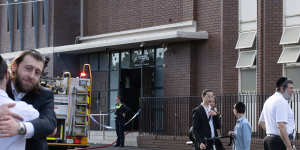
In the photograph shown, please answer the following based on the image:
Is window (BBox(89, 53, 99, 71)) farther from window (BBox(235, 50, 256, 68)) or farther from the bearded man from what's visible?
the bearded man

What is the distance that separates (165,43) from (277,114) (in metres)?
17.4

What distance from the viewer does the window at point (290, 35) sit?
69.8ft

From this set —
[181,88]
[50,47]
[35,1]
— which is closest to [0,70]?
[181,88]

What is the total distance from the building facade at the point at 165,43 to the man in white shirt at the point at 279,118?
1176 cm

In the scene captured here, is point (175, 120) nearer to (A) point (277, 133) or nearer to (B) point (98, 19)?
(B) point (98, 19)

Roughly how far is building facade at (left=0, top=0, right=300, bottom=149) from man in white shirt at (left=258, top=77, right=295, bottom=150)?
11.8 metres

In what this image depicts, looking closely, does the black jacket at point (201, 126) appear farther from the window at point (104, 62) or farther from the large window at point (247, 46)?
the window at point (104, 62)

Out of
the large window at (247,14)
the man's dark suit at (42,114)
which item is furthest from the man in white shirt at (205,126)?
the large window at (247,14)

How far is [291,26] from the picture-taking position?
2166cm

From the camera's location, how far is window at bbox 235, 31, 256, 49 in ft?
76.2

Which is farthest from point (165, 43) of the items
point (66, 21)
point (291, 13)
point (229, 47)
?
point (66, 21)

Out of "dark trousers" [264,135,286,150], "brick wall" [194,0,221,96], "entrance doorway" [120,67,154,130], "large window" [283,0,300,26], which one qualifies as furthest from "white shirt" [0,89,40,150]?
"entrance doorway" [120,67,154,130]

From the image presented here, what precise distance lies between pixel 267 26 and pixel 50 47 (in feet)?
41.3

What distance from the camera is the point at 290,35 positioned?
2150 centimetres
